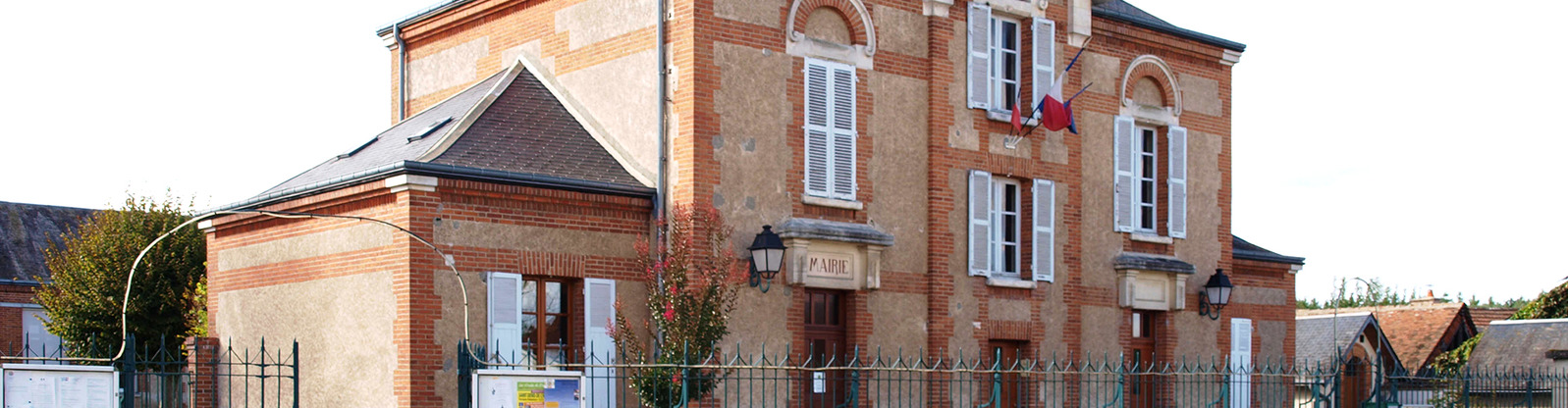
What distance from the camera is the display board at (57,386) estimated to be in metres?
13.3

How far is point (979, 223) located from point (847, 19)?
10.4ft

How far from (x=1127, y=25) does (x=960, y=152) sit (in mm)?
3830

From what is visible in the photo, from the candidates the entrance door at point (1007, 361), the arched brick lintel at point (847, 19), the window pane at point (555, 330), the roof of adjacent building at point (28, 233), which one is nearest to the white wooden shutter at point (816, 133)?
the arched brick lintel at point (847, 19)

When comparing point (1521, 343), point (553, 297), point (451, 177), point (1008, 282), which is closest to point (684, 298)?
point (553, 297)

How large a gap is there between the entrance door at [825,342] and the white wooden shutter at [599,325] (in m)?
2.42

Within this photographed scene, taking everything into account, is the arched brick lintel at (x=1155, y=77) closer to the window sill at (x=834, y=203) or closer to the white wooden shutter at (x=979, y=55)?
the white wooden shutter at (x=979, y=55)

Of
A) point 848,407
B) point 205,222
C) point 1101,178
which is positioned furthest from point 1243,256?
point 205,222

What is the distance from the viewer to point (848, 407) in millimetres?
19703

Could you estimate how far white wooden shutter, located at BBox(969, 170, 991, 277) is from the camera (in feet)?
68.1

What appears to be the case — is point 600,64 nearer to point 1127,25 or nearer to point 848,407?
point 848,407

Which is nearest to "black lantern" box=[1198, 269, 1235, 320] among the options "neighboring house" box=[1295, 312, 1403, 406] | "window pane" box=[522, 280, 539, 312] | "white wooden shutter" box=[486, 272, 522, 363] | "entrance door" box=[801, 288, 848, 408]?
"entrance door" box=[801, 288, 848, 408]

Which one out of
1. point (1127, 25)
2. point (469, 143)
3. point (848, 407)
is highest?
point (1127, 25)

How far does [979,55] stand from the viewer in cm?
2098

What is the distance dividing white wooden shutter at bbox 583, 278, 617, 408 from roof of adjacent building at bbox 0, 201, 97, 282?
24838 millimetres
